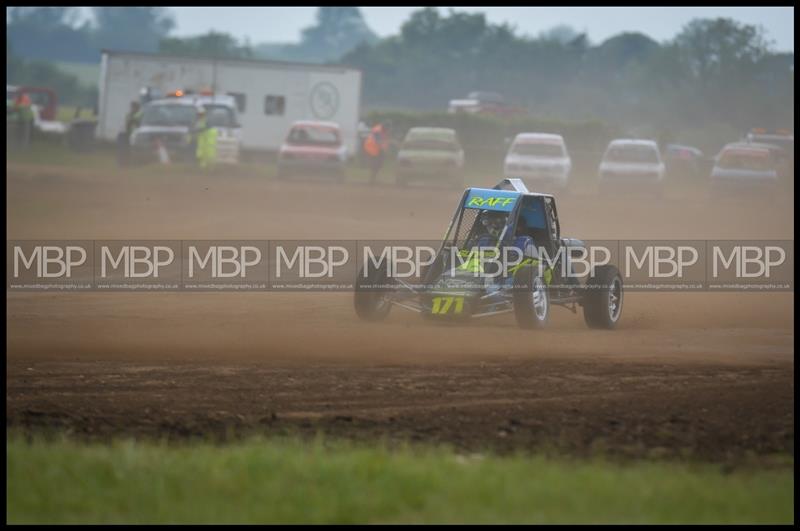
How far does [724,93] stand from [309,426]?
51476mm

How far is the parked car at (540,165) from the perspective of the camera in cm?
3328

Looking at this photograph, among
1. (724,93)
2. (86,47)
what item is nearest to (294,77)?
(724,93)

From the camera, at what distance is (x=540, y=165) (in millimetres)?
33344

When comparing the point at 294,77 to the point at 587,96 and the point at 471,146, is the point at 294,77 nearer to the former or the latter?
the point at 471,146

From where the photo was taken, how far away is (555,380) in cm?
1088

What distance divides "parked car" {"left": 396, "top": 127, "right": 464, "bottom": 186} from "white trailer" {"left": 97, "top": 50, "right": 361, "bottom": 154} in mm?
7459

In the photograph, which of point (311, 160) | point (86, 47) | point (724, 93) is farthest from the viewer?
point (86, 47)

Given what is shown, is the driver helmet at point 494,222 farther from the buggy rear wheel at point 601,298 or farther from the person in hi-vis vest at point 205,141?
the person in hi-vis vest at point 205,141

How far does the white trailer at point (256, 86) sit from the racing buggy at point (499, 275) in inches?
1115

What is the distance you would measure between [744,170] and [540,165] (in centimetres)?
597

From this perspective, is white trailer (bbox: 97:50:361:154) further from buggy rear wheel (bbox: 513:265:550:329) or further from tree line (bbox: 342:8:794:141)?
buggy rear wheel (bbox: 513:265:550:329)

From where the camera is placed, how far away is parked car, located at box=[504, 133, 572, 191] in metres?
33.3

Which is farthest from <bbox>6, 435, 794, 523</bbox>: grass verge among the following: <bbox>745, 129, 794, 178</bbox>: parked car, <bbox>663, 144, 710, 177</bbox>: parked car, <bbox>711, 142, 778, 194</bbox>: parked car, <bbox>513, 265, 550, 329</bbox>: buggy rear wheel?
<bbox>663, 144, 710, 177</bbox>: parked car

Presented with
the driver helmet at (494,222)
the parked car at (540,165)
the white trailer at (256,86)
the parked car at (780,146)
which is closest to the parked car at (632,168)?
the parked car at (540,165)
